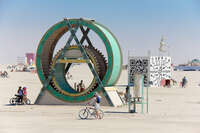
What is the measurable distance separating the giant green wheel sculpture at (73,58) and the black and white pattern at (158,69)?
20128 mm

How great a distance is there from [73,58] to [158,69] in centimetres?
2194

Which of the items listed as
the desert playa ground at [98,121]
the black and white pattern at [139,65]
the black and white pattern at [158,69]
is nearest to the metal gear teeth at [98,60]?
the desert playa ground at [98,121]

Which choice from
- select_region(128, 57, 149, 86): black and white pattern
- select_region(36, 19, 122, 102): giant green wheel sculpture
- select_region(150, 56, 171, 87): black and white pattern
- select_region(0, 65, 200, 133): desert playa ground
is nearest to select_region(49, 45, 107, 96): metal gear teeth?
select_region(36, 19, 122, 102): giant green wheel sculpture

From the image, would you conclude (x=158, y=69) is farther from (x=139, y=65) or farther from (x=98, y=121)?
(x=98, y=121)

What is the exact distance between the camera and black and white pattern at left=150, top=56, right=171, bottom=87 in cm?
4410

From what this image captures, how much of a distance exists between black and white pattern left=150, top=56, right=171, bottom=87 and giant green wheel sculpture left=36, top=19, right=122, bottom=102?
20.1m

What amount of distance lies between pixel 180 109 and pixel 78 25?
7.79m

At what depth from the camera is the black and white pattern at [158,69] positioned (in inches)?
1736

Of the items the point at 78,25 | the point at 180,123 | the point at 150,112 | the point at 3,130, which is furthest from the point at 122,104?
the point at 3,130

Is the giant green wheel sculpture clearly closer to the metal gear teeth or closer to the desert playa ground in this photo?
the metal gear teeth

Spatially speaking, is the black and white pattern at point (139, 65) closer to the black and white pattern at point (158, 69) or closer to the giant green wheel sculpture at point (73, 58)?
the black and white pattern at point (158, 69)

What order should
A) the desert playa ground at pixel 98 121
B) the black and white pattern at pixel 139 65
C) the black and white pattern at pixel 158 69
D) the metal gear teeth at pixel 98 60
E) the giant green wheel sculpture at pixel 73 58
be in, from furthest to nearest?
the black and white pattern at pixel 158 69, the black and white pattern at pixel 139 65, the metal gear teeth at pixel 98 60, the giant green wheel sculpture at pixel 73 58, the desert playa ground at pixel 98 121

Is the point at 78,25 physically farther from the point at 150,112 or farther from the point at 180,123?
the point at 180,123

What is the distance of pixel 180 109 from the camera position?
22250 mm
